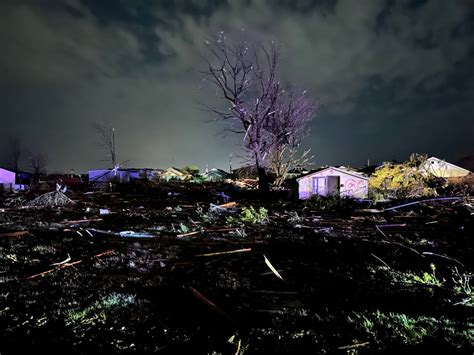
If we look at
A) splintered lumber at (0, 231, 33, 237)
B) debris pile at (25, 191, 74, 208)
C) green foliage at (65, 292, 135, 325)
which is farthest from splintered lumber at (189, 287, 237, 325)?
debris pile at (25, 191, 74, 208)

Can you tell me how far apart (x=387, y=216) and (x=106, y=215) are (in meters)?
11.2

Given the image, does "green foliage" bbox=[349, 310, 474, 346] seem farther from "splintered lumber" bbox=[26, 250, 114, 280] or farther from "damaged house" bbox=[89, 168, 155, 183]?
"damaged house" bbox=[89, 168, 155, 183]

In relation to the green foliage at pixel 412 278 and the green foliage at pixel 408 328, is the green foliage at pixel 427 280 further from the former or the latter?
the green foliage at pixel 408 328

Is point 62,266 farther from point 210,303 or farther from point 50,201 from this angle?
point 50,201

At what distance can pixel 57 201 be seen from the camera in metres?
15.6

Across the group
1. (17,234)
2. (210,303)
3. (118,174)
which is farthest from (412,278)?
(118,174)

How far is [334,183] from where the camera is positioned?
17.3m

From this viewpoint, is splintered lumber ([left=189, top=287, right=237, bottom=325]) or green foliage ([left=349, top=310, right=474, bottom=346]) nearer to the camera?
green foliage ([left=349, top=310, right=474, bottom=346])

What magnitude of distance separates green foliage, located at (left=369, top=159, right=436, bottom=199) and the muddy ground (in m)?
7.52

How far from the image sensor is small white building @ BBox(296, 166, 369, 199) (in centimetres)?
1700

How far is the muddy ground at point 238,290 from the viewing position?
2775 millimetres

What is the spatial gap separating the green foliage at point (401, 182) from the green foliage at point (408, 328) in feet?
44.7

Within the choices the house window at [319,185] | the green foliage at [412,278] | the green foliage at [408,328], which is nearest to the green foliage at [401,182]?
the house window at [319,185]

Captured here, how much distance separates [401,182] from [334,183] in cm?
371
